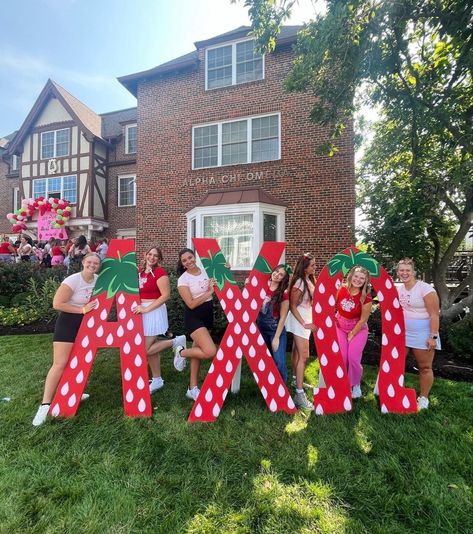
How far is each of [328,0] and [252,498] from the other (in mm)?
5929

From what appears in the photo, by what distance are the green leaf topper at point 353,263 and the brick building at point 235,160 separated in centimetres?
632

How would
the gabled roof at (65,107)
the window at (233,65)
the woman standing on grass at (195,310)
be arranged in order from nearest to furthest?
the woman standing on grass at (195,310)
the window at (233,65)
the gabled roof at (65,107)

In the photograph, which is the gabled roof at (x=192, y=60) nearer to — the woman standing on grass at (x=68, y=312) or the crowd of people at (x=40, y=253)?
the crowd of people at (x=40, y=253)

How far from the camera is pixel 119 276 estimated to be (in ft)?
12.0

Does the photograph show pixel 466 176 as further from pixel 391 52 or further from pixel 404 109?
pixel 391 52

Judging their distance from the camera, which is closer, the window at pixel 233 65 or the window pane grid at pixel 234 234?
the window pane grid at pixel 234 234

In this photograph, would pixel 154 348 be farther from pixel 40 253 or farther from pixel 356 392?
pixel 40 253

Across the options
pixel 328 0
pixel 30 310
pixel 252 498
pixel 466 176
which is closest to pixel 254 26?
pixel 328 0

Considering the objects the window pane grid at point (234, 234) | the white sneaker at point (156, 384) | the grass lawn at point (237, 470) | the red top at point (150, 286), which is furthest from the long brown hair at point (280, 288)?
the window pane grid at point (234, 234)

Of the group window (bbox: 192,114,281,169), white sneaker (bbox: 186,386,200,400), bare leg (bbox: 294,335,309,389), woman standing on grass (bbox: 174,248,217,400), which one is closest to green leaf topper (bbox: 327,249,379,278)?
bare leg (bbox: 294,335,309,389)

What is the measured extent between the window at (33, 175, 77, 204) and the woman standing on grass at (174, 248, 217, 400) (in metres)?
17.3

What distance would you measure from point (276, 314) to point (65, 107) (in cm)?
2001

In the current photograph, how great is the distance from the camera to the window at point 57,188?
1869 centimetres

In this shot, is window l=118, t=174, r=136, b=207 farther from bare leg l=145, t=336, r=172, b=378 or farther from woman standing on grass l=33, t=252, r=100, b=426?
woman standing on grass l=33, t=252, r=100, b=426
